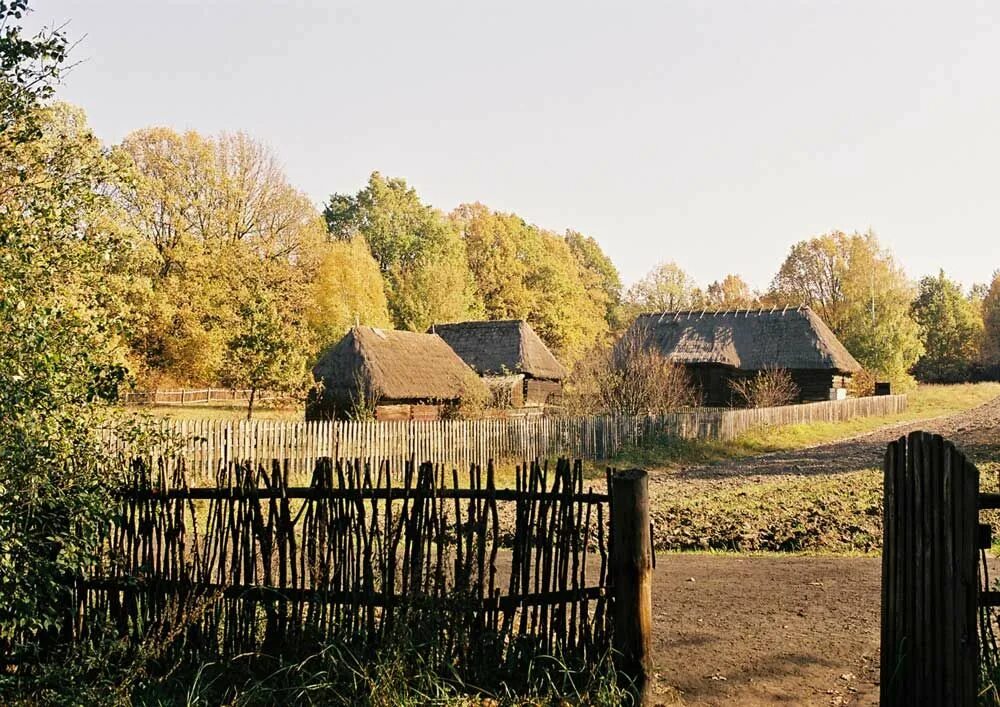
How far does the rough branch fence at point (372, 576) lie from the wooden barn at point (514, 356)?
106 feet

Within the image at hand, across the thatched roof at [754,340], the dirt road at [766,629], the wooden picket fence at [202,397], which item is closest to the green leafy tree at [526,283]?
the thatched roof at [754,340]

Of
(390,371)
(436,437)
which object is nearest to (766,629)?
(436,437)

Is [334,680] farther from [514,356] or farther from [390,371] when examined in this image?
[514,356]

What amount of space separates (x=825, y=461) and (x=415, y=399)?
10.9 m

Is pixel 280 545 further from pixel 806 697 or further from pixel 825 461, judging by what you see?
pixel 825 461

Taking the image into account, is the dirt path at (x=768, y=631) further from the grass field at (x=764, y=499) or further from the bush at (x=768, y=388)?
the bush at (x=768, y=388)

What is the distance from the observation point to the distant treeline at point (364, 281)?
32812 millimetres

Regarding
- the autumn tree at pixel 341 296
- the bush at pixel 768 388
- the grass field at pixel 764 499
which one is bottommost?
the grass field at pixel 764 499

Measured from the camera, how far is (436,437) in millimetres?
19438

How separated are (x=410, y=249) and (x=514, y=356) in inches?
736

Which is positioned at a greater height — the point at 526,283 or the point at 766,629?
the point at 526,283

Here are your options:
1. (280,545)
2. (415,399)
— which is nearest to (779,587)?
(280,545)

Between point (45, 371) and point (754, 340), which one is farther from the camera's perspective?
point (754, 340)

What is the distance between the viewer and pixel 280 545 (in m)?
5.89
